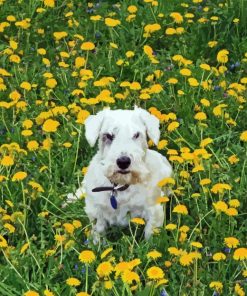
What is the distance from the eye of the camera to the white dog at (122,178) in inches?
190

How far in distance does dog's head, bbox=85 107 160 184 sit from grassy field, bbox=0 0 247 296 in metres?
0.24

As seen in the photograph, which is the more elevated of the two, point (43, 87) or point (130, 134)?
point (130, 134)

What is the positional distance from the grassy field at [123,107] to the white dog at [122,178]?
0.37ft

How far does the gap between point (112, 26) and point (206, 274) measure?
10.9ft

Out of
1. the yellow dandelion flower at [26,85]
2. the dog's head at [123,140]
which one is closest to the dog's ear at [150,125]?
the dog's head at [123,140]

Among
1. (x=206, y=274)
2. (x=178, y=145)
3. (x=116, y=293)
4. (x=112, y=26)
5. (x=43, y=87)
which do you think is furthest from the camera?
(x=112, y=26)

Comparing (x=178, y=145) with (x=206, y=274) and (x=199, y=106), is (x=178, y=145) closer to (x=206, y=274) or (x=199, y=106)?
(x=199, y=106)

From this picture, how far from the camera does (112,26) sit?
7.26 metres

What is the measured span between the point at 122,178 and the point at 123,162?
0.46 ft

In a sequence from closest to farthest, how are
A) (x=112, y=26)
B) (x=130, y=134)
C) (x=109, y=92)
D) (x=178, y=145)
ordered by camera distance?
(x=130, y=134), (x=178, y=145), (x=109, y=92), (x=112, y=26)

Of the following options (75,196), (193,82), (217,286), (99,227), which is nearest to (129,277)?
(217,286)

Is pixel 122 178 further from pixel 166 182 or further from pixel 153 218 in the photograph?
pixel 153 218

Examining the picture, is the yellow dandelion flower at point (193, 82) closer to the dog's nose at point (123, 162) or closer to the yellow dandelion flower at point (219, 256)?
the dog's nose at point (123, 162)

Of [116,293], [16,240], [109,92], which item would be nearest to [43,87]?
[109,92]
